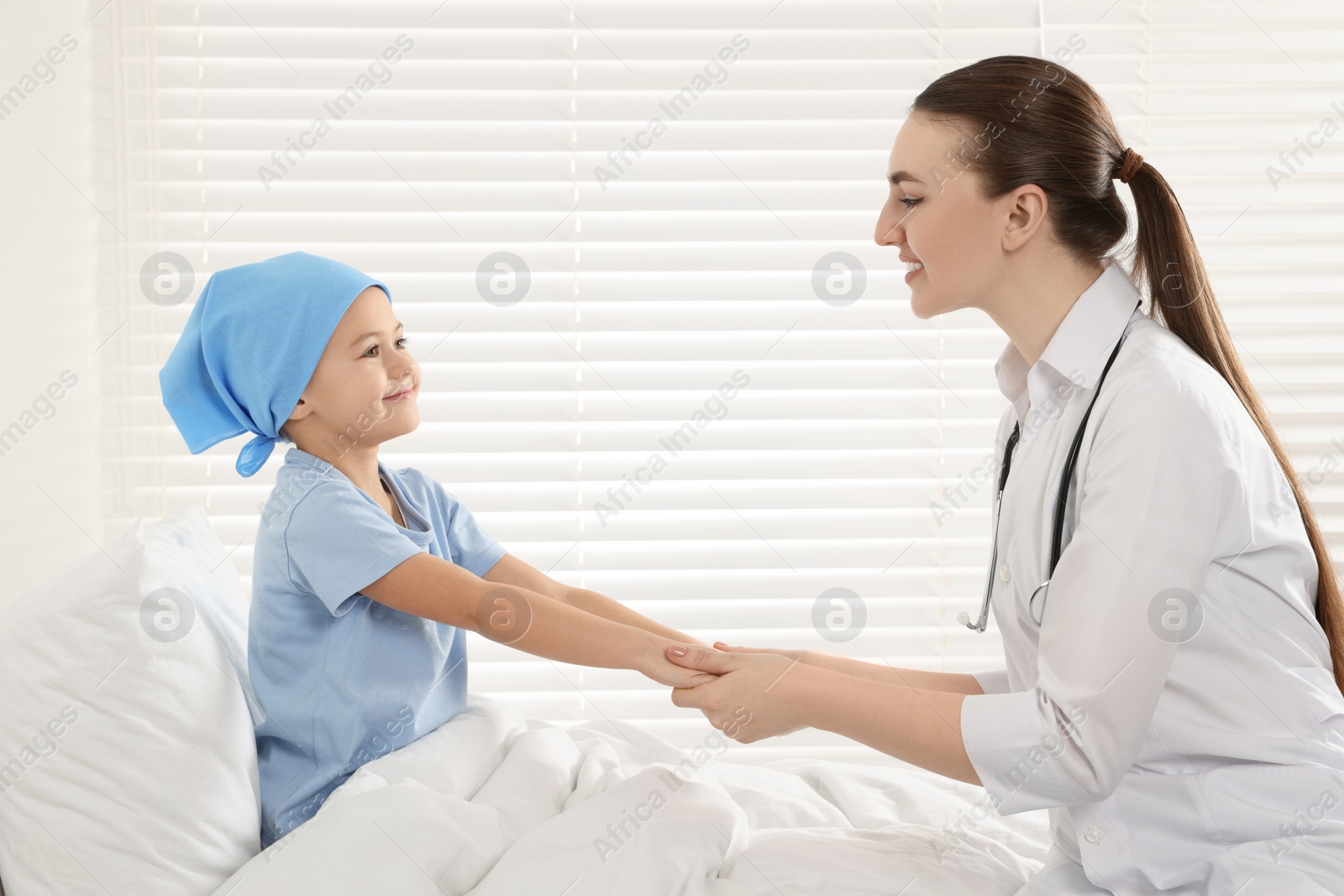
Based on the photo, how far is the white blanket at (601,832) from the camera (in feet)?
3.57

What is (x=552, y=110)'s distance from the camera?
2.17 m

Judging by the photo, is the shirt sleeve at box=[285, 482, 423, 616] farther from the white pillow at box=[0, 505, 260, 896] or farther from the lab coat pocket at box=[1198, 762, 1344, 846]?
the lab coat pocket at box=[1198, 762, 1344, 846]

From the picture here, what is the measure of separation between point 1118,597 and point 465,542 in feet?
3.63

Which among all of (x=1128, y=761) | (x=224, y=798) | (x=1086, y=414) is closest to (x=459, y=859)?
(x=224, y=798)

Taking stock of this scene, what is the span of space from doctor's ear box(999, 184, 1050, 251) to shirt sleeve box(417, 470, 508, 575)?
103 cm

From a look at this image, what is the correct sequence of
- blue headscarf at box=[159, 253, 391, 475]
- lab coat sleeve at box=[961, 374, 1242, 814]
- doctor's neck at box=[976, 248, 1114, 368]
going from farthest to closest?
blue headscarf at box=[159, 253, 391, 475] → doctor's neck at box=[976, 248, 1114, 368] → lab coat sleeve at box=[961, 374, 1242, 814]

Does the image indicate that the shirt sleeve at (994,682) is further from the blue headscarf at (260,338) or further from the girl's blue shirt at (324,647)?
the blue headscarf at (260,338)

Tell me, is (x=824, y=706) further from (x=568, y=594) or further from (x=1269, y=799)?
(x=568, y=594)

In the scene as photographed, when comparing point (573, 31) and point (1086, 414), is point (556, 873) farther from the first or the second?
point (573, 31)

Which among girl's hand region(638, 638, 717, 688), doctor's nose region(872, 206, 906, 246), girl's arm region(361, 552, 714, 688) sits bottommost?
girl's hand region(638, 638, 717, 688)

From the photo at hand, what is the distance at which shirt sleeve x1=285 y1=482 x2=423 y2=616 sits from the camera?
4.38ft

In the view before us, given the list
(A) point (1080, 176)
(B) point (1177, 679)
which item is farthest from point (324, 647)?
(A) point (1080, 176)

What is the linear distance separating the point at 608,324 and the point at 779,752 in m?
1.13

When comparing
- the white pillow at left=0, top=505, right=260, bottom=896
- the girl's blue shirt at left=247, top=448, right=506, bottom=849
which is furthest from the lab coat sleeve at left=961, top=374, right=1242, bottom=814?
the white pillow at left=0, top=505, right=260, bottom=896
